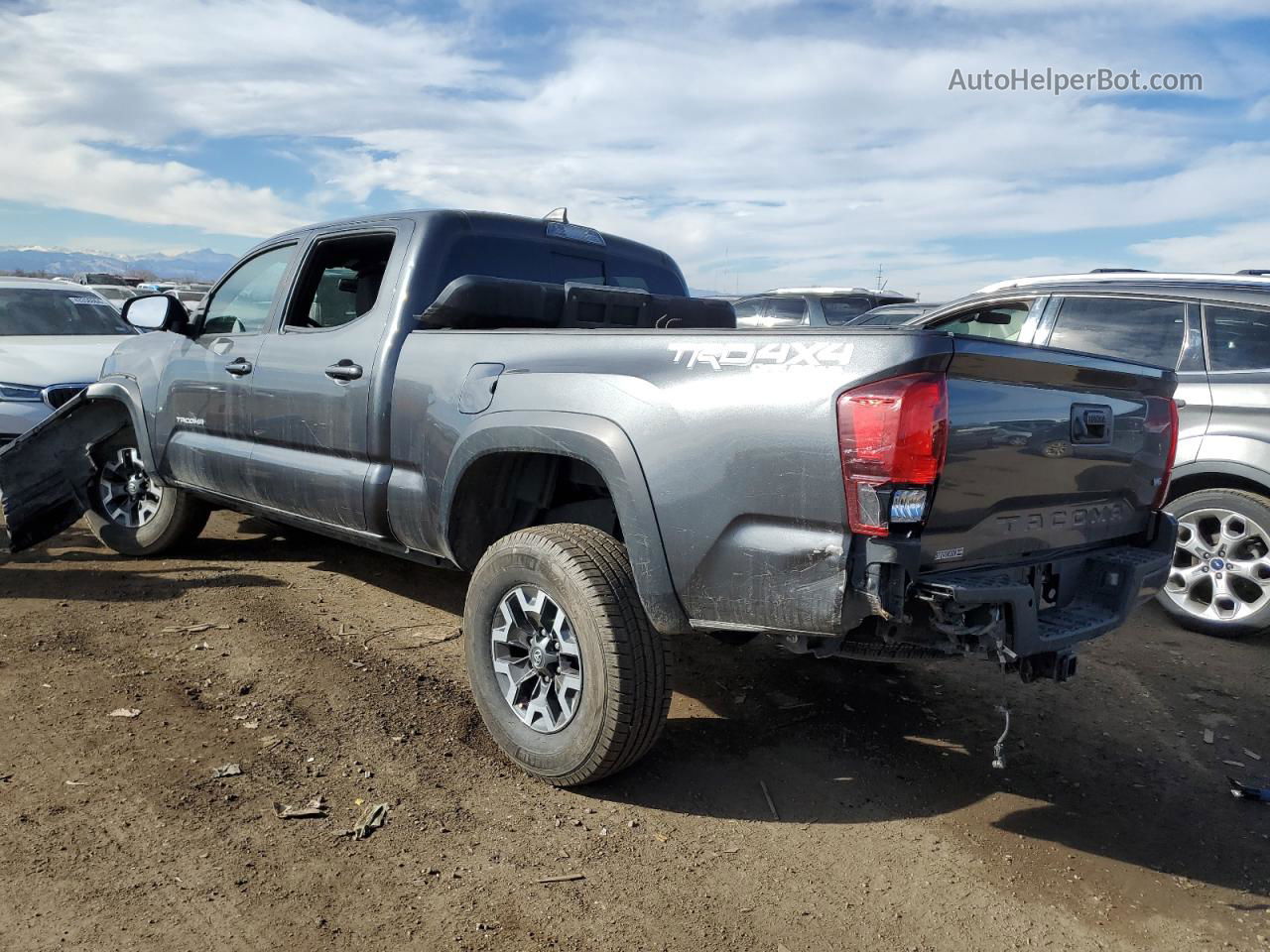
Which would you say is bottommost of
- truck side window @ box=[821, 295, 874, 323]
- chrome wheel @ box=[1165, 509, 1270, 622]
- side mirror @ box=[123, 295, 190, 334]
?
chrome wheel @ box=[1165, 509, 1270, 622]

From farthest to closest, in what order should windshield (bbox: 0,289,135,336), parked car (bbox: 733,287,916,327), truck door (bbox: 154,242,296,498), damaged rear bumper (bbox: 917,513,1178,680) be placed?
parked car (bbox: 733,287,916,327), windshield (bbox: 0,289,135,336), truck door (bbox: 154,242,296,498), damaged rear bumper (bbox: 917,513,1178,680)

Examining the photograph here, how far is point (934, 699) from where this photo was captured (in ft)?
13.6

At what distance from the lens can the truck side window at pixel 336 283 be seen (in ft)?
14.7

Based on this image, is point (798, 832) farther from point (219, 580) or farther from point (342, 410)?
point (219, 580)

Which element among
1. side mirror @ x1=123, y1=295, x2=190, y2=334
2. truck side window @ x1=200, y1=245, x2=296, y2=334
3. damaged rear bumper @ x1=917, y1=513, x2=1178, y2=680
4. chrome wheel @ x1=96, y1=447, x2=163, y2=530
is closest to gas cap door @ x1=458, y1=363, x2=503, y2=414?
damaged rear bumper @ x1=917, y1=513, x2=1178, y2=680

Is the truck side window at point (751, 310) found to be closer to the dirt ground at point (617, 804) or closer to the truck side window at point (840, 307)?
the truck side window at point (840, 307)

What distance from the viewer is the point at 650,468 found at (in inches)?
112

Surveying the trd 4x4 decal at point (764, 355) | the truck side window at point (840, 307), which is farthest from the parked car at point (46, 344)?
the truck side window at point (840, 307)

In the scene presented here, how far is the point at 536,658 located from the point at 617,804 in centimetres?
55

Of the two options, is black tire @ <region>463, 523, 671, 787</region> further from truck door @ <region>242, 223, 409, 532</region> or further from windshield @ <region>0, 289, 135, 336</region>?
windshield @ <region>0, 289, 135, 336</region>

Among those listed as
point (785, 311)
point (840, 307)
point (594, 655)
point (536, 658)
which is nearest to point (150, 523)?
point (536, 658)

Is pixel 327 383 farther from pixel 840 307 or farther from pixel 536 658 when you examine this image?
pixel 840 307

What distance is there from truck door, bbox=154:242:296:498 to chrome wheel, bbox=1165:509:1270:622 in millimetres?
4802

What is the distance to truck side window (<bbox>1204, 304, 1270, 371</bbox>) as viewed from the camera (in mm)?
4832
